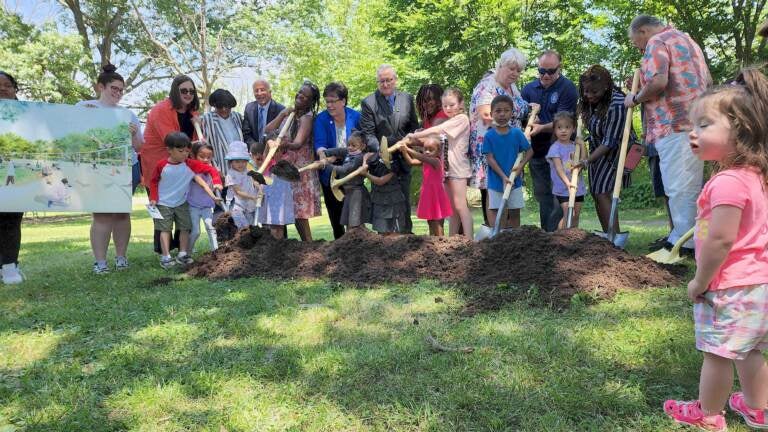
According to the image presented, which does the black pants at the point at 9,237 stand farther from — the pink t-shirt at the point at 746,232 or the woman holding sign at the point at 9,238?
the pink t-shirt at the point at 746,232

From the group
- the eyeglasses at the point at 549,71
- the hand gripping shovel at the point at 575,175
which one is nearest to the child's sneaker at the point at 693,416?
the hand gripping shovel at the point at 575,175

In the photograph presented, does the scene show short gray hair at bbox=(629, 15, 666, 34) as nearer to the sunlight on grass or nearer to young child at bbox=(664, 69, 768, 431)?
A: young child at bbox=(664, 69, 768, 431)

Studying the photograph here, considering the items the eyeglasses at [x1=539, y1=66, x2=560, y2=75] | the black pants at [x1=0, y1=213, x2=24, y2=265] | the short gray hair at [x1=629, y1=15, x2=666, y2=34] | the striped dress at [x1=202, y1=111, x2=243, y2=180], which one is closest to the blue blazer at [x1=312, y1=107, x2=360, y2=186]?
the striped dress at [x1=202, y1=111, x2=243, y2=180]

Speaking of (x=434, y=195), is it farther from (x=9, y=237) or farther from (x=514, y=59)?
(x=9, y=237)

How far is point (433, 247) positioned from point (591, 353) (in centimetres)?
255

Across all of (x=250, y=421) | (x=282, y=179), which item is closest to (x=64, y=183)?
(x=282, y=179)

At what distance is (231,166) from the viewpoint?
21.9 feet

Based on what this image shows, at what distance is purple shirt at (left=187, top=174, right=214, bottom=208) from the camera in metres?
6.34

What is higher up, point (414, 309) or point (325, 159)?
point (325, 159)

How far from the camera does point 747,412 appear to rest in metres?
2.28

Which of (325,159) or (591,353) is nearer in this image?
(591,353)

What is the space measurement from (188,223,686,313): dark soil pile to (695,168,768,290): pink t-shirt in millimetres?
1795

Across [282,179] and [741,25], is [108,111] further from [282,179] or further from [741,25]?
[741,25]

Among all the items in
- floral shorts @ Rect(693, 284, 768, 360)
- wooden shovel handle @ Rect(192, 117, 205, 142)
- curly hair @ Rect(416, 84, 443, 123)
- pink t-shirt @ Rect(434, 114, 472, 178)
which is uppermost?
curly hair @ Rect(416, 84, 443, 123)
